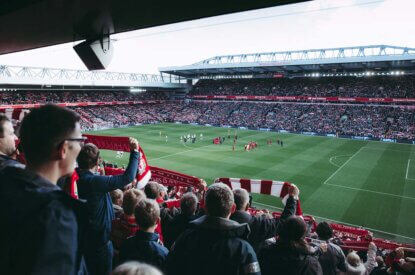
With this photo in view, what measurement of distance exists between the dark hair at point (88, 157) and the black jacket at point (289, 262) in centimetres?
260

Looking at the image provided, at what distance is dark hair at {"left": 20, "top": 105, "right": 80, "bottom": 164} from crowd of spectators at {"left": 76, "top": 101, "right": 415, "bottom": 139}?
4751 cm

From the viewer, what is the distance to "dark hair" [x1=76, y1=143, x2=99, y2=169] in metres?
3.84

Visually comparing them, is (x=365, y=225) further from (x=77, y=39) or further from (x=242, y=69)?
(x=242, y=69)

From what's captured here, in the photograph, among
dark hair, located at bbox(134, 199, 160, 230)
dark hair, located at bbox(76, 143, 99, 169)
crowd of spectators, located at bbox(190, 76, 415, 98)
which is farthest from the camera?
crowd of spectators, located at bbox(190, 76, 415, 98)

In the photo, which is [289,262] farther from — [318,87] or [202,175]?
[318,87]

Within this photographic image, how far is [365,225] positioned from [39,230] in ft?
52.6

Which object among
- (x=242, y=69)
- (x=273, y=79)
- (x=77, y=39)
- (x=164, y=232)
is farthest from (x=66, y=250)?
(x=273, y=79)

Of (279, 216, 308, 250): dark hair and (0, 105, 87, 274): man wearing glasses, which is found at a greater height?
(0, 105, 87, 274): man wearing glasses

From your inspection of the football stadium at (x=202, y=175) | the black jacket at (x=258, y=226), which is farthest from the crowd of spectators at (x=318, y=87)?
the black jacket at (x=258, y=226)

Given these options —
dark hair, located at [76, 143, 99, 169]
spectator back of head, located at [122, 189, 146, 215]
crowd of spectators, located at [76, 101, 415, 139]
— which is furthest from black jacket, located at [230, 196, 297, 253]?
crowd of spectators, located at [76, 101, 415, 139]

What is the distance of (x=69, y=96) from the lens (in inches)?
Result: 2318

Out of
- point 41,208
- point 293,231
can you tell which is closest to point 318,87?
point 293,231

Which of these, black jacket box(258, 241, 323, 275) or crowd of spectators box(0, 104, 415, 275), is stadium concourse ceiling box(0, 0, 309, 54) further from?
black jacket box(258, 241, 323, 275)

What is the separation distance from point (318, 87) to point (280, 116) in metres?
11.3
